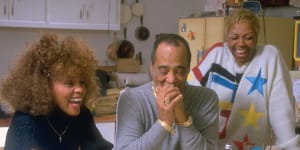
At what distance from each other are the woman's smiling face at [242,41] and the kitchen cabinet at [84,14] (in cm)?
→ 252

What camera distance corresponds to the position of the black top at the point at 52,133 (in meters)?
1.12

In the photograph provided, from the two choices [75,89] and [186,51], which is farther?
[186,51]

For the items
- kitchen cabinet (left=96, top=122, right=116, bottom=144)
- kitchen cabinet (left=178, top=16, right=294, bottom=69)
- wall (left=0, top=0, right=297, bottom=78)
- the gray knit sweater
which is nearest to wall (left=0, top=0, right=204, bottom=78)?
wall (left=0, top=0, right=297, bottom=78)

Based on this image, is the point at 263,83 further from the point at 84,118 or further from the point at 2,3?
the point at 2,3

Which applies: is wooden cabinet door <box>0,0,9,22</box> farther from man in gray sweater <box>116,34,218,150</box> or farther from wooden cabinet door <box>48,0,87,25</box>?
man in gray sweater <box>116,34,218,150</box>

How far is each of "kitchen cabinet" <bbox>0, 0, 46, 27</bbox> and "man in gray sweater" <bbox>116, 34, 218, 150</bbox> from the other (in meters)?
2.59

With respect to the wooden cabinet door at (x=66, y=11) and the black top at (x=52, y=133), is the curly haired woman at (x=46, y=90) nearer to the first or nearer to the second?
the black top at (x=52, y=133)

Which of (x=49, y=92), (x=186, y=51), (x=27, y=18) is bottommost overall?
(x=49, y=92)

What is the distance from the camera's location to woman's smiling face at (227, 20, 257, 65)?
1.52m

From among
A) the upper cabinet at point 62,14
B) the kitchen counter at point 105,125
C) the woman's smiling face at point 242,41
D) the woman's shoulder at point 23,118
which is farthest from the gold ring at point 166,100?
the upper cabinet at point 62,14

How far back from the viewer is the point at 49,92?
112 cm

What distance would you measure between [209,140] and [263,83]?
38 cm

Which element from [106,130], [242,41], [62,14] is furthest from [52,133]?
[62,14]

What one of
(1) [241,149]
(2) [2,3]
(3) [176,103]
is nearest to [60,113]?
(3) [176,103]
